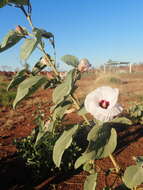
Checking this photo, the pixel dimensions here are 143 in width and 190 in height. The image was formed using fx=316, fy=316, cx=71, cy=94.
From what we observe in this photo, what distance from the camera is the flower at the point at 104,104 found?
36.9 inches

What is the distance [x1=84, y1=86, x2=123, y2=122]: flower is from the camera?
3.08 ft

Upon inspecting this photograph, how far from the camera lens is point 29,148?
3.78 m

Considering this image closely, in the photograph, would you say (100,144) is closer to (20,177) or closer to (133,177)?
(133,177)

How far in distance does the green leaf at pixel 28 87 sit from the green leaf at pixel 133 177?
0.43 m

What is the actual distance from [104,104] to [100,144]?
13 centimetres

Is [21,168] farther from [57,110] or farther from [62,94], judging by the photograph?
[62,94]

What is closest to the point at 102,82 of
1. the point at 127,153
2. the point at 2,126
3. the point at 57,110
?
the point at 2,126

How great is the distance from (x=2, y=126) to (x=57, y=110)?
4.97 m

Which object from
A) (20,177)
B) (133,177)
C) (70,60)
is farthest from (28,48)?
(20,177)

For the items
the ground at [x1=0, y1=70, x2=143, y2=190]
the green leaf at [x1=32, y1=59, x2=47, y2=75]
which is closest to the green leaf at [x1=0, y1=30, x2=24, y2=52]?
the green leaf at [x1=32, y1=59, x2=47, y2=75]

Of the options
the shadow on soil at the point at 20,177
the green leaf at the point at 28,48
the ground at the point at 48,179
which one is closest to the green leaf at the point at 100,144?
the green leaf at the point at 28,48

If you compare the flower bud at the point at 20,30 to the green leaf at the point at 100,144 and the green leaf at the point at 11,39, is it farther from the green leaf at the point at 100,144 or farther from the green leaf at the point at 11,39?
the green leaf at the point at 100,144

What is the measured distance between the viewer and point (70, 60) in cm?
118

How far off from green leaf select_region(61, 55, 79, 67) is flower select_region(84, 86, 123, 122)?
189mm
